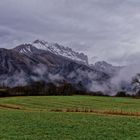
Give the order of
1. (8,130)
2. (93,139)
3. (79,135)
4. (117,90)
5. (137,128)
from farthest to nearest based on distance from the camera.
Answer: (117,90), (137,128), (8,130), (79,135), (93,139)

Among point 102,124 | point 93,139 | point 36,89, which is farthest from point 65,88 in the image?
point 93,139

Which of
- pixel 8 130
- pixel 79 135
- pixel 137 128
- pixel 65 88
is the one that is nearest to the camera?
pixel 79 135

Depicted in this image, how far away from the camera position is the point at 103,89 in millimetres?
199375

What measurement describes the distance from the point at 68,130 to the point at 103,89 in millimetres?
158620

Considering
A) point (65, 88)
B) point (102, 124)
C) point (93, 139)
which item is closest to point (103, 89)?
point (65, 88)

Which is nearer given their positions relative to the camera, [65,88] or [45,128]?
[45,128]

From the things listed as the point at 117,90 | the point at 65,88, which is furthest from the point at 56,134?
the point at 117,90

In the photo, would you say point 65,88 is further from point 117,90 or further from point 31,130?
point 31,130

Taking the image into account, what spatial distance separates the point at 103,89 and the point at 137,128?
155m

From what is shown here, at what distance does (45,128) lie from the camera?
1699 inches

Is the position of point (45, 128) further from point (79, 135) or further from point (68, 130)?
point (79, 135)

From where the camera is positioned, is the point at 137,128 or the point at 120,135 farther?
the point at 137,128

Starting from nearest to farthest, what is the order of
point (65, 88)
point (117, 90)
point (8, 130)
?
point (8, 130) → point (65, 88) → point (117, 90)

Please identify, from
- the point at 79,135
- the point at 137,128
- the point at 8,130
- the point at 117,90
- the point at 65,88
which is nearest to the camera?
the point at 79,135
